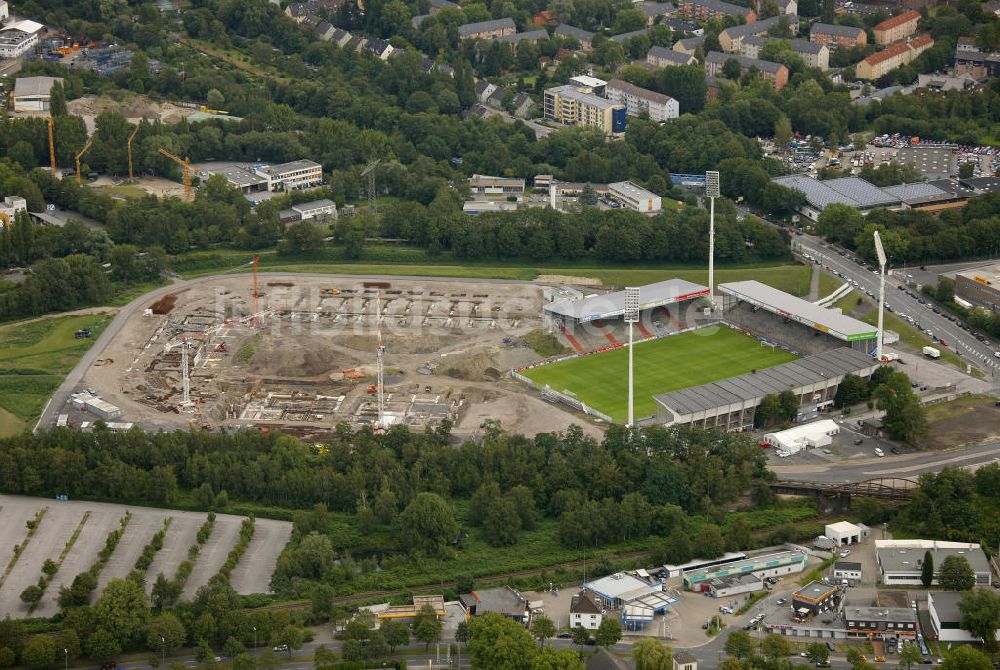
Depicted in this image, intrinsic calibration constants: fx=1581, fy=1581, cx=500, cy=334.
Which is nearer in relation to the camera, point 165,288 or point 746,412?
point 746,412

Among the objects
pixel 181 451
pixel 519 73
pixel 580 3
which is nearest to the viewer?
pixel 181 451

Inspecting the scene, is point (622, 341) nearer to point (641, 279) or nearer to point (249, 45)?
point (641, 279)

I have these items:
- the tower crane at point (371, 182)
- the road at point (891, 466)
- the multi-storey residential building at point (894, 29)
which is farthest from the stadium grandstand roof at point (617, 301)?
the multi-storey residential building at point (894, 29)

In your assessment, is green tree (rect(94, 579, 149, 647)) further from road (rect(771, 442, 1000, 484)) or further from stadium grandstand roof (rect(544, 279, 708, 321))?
stadium grandstand roof (rect(544, 279, 708, 321))

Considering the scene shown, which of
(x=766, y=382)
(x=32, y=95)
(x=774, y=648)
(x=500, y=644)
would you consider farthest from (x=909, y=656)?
(x=32, y=95)

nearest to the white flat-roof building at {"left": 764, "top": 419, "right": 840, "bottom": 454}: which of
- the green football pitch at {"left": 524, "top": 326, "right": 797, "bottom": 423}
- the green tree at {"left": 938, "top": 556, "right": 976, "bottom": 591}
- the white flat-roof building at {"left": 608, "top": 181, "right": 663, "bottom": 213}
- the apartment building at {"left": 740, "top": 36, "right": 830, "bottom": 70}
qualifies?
the green football pitch at {"left": 524, "top": 326, "right": 797, "bottom": 423}

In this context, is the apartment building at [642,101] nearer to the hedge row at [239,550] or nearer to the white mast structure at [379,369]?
the white mast structure at [379,369]

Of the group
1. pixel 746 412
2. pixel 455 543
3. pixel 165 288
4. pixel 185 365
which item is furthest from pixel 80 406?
pixel 746 412
